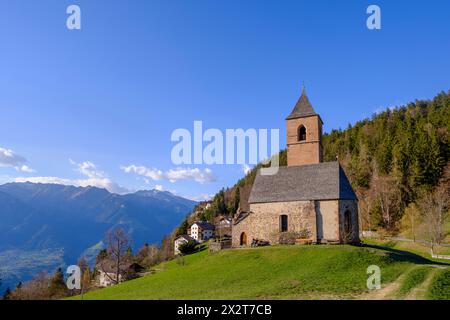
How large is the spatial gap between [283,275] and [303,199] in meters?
11.8

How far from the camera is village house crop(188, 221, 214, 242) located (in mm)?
101938

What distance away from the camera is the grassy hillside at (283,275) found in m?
17.4

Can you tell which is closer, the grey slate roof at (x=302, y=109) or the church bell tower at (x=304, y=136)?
the church bell tower at (x=304, y=136)

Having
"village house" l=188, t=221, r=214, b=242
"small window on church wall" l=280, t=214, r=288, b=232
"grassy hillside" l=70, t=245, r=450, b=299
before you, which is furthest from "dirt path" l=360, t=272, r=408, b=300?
"village house" l=188, t=221, r=214, b=242

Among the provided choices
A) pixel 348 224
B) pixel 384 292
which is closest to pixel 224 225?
pixel 348 224

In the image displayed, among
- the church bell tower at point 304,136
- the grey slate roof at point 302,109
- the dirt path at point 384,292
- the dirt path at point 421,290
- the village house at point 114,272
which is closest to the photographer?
the dirt path at point 421,290

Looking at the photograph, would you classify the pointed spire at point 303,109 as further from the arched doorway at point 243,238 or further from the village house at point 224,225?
the village house at point 224,225

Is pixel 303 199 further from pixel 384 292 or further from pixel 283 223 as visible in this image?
pixel 384 292

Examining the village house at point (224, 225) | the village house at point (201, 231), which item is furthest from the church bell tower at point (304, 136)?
the village house at point (201, 231)

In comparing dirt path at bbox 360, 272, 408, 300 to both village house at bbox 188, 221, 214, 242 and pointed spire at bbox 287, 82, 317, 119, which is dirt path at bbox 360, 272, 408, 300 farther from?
village house at bbox 188, 221, 214, 242

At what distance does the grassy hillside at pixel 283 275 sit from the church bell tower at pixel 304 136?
1169 cm

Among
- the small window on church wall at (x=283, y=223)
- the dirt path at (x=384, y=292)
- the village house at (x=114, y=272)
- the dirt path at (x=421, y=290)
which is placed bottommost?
the village house at (x=114, y=272)

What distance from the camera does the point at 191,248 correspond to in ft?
223
